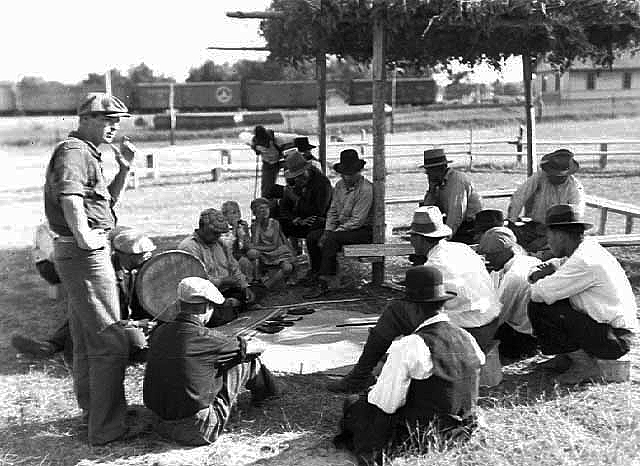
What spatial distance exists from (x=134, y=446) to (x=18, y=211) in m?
12.0

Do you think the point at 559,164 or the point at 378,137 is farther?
the point at 378,137

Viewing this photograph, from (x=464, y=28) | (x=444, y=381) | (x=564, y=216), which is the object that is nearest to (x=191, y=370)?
(x=444, y=381)

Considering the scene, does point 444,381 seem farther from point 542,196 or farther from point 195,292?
point 542,196

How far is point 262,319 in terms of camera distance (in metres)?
7.35

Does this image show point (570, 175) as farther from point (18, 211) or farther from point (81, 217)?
point (18, 211)

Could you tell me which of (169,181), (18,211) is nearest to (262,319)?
(18,211)

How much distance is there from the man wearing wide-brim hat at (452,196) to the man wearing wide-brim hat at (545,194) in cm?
48

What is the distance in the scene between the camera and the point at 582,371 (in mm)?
5508

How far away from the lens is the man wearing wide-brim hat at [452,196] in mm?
7727

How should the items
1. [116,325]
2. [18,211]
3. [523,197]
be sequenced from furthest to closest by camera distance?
[18,211] → [523,197] → [116,325]

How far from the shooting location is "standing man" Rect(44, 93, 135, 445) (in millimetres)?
4570

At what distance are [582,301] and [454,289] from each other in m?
0.94

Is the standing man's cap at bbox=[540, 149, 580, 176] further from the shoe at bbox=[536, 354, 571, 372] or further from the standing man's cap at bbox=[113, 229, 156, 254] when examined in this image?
the standing man's cap at bbox=[113, 229, 156, 254]

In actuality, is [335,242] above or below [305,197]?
below
